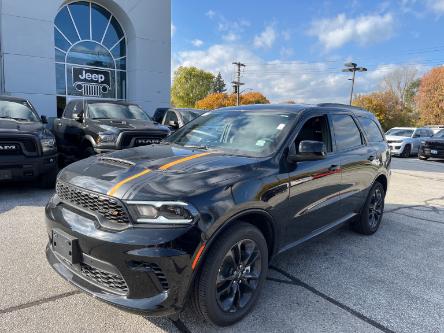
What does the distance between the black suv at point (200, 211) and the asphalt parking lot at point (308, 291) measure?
361 millimetres

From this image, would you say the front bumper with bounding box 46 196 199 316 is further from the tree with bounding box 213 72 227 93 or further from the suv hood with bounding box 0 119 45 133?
the tree with bounding box 213 72 227 93

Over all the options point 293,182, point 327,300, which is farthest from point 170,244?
point 327,300

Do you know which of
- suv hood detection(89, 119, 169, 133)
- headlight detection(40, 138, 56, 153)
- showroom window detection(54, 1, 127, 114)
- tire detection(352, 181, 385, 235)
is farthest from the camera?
showroom window detection(54, 1, 127, 114)

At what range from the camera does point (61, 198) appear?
9.46 feet

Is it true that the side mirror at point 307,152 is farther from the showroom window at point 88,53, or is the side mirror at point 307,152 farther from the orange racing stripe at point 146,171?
the showroom window at point 88,53

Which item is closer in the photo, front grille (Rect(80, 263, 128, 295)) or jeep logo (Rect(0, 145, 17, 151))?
front grille (Rect(80, 263, 128, 295))

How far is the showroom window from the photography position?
15.5 m

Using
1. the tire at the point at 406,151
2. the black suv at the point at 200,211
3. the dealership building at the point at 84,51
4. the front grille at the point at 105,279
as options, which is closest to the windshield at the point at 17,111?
the black suv at the point at 200,211

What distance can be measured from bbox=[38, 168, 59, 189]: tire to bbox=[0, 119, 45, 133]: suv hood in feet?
2.70

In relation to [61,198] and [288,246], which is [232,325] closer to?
[288,246]

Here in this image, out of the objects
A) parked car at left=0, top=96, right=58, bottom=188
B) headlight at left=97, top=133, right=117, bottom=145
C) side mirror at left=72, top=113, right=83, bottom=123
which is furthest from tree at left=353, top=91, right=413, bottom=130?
parked car at left=0, top=96, right=58, bottom=188

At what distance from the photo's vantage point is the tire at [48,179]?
6.56m

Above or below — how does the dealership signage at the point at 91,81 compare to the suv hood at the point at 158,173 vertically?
above

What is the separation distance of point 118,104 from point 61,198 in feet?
21.8
